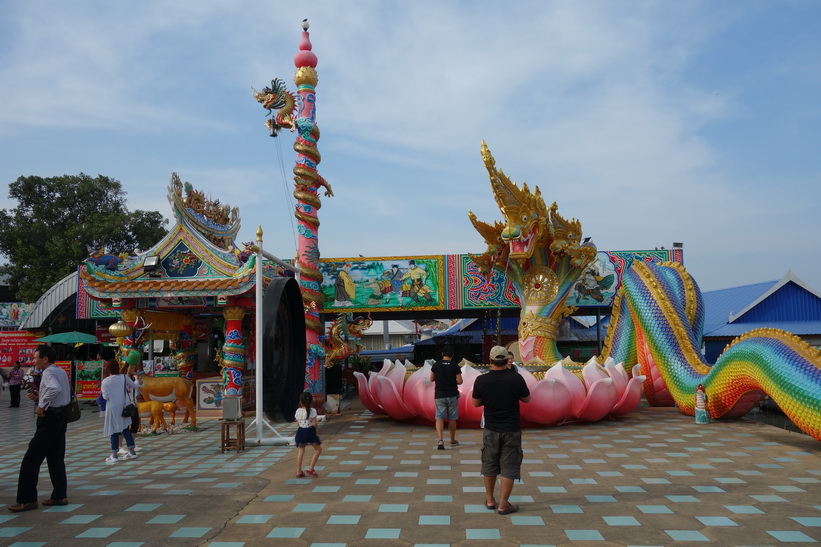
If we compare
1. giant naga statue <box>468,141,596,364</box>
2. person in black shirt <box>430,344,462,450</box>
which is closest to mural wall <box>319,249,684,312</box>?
giant naga statue <box>468,141,596,364</box>

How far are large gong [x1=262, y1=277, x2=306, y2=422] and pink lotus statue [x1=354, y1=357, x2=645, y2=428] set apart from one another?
1930mm

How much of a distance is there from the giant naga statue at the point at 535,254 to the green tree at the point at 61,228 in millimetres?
21091

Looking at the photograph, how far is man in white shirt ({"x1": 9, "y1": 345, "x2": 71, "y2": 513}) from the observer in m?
5.59

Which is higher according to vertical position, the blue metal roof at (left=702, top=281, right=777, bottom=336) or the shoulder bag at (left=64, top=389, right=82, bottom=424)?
the blue metal roof at (left=702, top=281, right=777, bottom=336)

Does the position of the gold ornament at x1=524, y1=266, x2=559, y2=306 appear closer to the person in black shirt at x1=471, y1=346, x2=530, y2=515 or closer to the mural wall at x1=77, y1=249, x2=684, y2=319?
the mural wall at x1=77, y1=249, x2=684, y2=319

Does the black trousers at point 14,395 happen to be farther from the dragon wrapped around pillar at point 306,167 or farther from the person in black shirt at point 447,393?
the person in black shirt at point 447,393

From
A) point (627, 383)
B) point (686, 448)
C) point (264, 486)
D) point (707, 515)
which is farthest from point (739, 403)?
point (264, 486)

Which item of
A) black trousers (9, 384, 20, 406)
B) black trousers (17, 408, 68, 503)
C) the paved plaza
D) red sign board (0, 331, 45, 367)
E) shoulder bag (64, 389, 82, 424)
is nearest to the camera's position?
the paved plaza

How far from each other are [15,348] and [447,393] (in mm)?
19513

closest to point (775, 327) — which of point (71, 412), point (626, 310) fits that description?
point (626, 310)

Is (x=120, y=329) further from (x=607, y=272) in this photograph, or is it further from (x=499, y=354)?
(x=607, y=272)

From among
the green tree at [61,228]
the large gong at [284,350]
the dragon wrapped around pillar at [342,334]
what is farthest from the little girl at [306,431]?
the green tree at [61,228]

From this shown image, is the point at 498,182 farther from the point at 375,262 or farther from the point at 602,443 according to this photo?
the point at 602,443

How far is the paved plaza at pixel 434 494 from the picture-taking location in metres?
4.66
